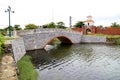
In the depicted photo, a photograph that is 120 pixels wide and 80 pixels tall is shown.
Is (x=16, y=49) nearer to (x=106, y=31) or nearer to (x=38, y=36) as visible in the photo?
(x=38, y=36)

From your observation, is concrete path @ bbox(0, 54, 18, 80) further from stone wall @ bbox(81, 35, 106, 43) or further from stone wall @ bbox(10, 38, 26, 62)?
stone wall @ bbox(81, 35, 106, 43)

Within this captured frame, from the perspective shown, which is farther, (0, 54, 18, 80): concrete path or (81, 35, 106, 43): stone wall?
(81, 35, 106, 43): stone wall

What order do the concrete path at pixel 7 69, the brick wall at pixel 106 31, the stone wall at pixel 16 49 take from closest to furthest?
1. the concrete path at pixel 7 69
2. the stone wall at pixel 16 49
3. the brick wall at pixel 106 31

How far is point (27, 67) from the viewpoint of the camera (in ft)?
63.1

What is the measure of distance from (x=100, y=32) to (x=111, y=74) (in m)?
43.1

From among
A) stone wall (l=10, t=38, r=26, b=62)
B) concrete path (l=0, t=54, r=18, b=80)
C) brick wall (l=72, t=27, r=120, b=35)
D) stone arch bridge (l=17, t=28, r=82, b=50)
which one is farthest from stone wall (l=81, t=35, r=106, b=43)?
concrete path (l=0, t=54, r=18, b=80)

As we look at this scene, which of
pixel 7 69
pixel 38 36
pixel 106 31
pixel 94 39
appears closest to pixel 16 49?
pixel 7 69

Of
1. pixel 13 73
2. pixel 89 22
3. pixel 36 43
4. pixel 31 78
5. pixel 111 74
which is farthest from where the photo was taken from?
pixel 89 22

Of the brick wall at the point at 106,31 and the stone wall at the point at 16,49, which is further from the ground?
the brick wall at the point at 106,31

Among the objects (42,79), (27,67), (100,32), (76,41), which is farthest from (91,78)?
(100,32)

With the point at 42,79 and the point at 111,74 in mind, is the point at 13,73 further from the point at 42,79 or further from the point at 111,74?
the point at 111,74

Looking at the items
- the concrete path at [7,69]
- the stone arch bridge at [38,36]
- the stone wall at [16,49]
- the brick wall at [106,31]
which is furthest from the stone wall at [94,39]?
the concrete path at [7,69]

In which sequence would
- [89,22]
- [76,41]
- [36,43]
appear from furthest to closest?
[89,22]
[76,41]
[36,43]

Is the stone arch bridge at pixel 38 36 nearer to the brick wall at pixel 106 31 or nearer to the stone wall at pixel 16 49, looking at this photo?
the stone wall at pixel 16 49
